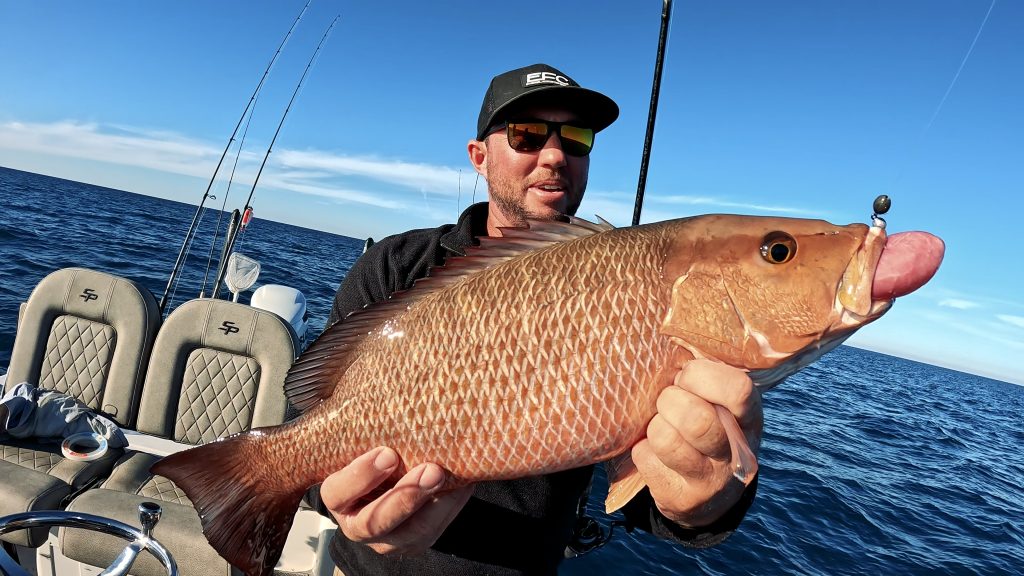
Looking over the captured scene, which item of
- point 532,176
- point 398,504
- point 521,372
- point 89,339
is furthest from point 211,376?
point 521,372

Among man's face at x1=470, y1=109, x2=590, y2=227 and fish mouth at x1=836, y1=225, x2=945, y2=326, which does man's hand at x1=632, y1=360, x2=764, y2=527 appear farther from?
man's face at x1=470, y1=109, x2=590, y2=227

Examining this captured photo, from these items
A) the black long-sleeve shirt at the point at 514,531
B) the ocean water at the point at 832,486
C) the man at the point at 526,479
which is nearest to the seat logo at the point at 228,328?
the man at the point at 526,479

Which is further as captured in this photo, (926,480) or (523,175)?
(926,480)

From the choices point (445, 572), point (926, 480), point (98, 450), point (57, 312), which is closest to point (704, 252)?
point (445, 572)

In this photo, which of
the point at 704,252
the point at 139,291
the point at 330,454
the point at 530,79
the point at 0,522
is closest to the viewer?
the point at 0,522

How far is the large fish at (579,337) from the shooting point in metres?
1.41

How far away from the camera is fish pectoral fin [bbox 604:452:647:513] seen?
63.2 inches

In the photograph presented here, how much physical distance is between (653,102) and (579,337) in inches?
140

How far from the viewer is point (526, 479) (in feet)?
6.97

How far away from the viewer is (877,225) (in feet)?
4.50

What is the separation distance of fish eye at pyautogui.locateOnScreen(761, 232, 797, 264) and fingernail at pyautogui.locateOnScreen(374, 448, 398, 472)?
123 cm

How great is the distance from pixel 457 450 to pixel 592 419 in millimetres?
403

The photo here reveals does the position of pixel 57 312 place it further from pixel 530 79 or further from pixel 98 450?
pixel 530 79

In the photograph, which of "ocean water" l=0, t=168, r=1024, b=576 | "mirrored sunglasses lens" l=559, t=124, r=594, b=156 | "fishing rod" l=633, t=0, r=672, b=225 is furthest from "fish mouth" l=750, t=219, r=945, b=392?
"ocean water" l=0, t=168, r=1024, b=576
